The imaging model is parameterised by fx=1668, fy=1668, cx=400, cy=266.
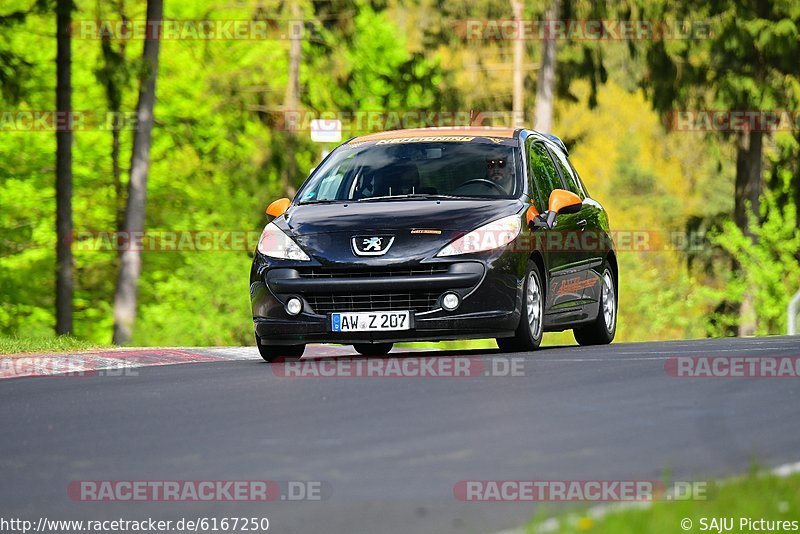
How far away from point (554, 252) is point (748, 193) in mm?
24621

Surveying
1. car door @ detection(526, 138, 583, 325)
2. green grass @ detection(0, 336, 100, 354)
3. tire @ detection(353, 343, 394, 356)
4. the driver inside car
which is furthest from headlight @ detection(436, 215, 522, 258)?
green grass @ detection(0, 336, 100, 354)

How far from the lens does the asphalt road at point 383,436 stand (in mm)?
6910

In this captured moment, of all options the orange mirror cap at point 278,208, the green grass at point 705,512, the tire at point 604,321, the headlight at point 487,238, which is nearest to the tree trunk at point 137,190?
the tire at point 604,321

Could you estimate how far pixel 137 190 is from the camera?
33.2m

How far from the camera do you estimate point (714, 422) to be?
8844 mm

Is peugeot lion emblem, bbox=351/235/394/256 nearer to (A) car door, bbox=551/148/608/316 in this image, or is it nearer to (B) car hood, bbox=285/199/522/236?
(B) car hood, bbox=285/199/522/236

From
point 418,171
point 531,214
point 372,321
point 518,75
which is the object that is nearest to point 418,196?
point 418,171

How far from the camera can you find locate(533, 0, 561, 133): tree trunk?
131 ft

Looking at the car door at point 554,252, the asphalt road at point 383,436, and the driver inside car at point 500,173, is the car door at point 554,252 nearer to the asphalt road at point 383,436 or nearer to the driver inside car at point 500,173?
the driver inside car at point 500,173

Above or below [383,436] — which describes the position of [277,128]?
below

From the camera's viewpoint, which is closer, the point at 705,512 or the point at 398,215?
the point at 705,512

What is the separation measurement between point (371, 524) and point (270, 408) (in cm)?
363

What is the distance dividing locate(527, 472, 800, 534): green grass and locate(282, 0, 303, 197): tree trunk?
36.9m

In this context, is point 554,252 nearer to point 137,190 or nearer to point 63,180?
point 137,190
